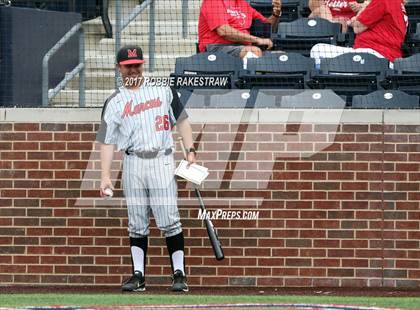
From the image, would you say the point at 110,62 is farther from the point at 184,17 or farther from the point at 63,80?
the point at 184,17

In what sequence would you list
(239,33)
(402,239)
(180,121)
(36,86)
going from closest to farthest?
(180,121) < (402,239) < (36,86) < (239,33)

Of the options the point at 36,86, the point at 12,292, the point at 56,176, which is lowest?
the point at 12,292

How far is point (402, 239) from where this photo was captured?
10383 mm

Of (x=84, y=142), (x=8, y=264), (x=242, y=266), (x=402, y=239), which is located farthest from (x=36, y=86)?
(x=402, y=239)

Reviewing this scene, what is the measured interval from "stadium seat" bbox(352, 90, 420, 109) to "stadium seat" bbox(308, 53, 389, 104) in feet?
1.02

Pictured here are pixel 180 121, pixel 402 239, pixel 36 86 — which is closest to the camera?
pixel 180 121

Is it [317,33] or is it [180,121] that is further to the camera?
[317,33]

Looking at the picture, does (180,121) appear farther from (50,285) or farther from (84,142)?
(50,285)

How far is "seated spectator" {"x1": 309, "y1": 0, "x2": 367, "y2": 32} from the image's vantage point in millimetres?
12719

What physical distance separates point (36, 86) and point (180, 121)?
81.7 inches

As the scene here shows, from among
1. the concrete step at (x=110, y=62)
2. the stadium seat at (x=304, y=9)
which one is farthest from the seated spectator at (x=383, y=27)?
the concrete step at (x=110, y=62)

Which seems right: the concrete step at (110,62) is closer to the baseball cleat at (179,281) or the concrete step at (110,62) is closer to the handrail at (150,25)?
the handrail at (150,25)

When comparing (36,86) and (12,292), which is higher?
(36,86)

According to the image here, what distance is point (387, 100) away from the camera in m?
10.9
